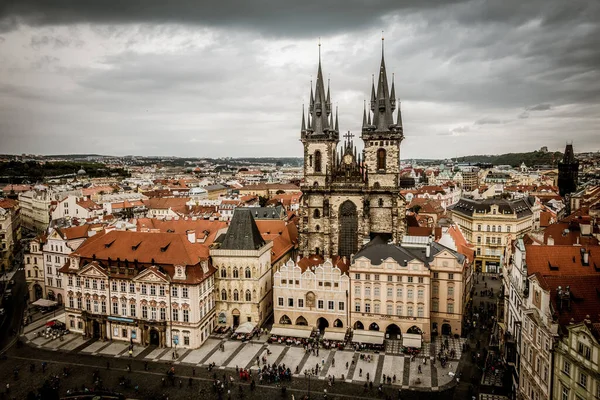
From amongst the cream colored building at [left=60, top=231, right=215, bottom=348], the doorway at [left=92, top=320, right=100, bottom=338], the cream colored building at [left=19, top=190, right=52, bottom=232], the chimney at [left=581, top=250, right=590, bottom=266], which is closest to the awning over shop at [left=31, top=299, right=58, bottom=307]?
the cream colored building at [left=60, top=231, right=215, bottom=348]

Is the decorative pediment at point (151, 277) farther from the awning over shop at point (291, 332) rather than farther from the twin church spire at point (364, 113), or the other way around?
the twin church spire at point (364, 113)

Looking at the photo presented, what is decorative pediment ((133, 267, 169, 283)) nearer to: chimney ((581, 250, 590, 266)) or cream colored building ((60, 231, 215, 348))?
cream colored building ((60, 231, 215, 348))

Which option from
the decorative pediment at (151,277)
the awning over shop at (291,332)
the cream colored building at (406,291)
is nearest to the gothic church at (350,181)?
the cream colored building at (406,291)

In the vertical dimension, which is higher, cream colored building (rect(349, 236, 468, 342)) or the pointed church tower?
the pointed church tower

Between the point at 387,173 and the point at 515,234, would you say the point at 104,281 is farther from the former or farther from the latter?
the point at 515,234

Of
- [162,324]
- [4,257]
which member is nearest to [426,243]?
[162,324]

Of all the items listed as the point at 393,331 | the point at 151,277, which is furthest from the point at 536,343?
the point at 151,277

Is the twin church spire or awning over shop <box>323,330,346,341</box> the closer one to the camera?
awning over shop <box>323,330,346,341</box>
